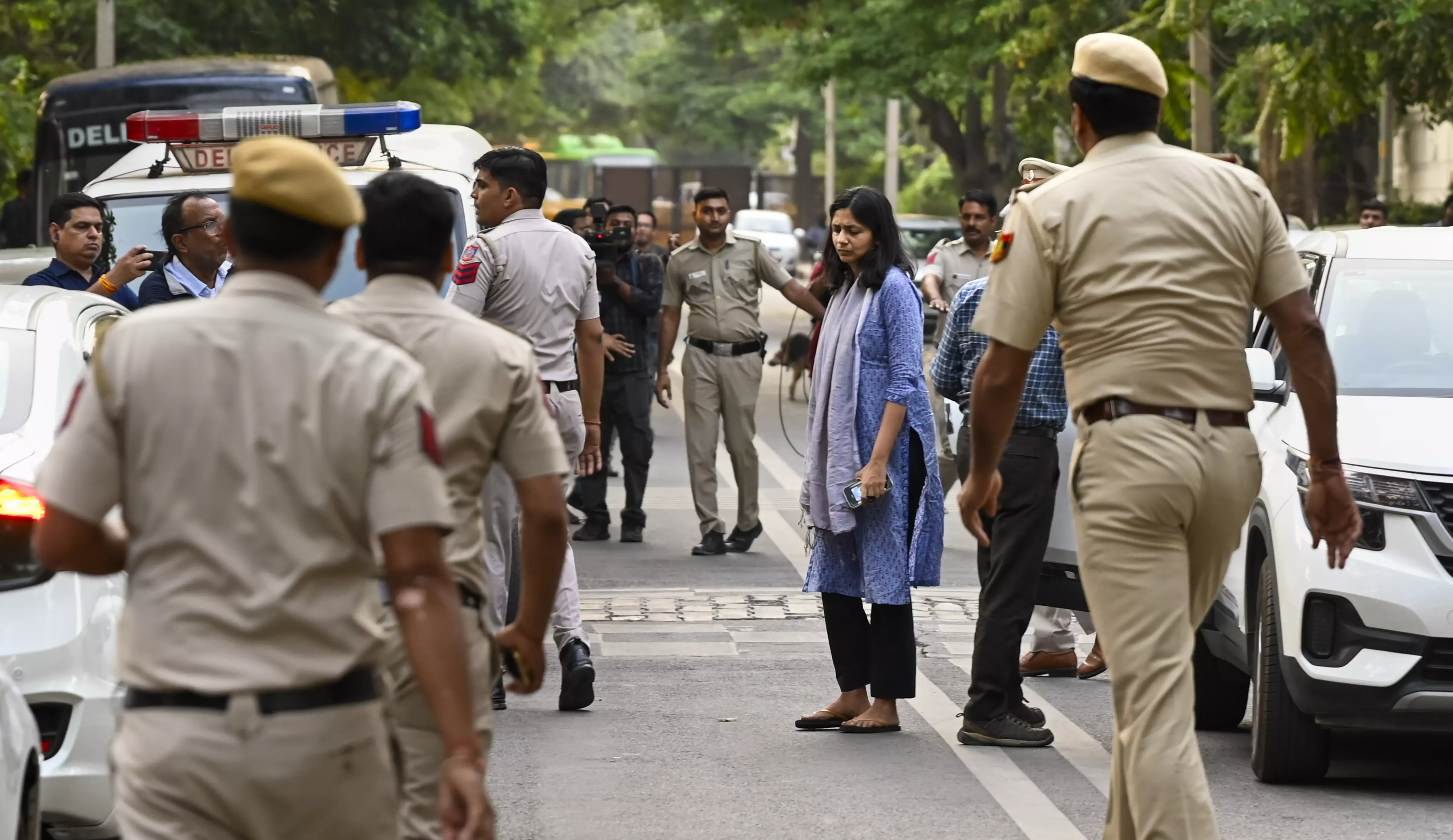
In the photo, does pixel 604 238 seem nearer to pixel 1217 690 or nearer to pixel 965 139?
pixel 1217 690

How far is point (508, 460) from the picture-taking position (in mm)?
4277

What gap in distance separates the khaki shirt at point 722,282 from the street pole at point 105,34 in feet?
47.6

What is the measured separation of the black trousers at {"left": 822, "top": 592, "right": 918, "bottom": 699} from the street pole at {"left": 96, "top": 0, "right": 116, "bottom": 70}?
19.4 meters

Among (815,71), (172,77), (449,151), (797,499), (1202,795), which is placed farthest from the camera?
(815,71)

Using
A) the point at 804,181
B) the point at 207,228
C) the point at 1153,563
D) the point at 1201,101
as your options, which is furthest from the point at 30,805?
the point at 804,181

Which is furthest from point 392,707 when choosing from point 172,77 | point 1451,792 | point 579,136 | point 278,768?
point 579,136

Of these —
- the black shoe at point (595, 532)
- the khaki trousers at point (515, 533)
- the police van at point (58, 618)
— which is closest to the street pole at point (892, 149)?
the black shoe at point (595, 532)

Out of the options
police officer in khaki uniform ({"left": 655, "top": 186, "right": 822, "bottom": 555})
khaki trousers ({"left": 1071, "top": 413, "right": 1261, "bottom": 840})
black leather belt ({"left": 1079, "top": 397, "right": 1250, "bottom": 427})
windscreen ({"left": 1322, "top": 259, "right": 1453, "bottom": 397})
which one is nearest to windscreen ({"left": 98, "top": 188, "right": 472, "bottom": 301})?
police officer in khaki uniform ({"left": 655, "top": 186, "right": 822, "bottom": 555})

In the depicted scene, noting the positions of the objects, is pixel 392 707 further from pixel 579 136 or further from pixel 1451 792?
pixel 579 136

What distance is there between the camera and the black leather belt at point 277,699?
327 centimetres

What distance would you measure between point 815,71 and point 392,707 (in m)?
28.6

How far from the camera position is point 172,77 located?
19.0 metres

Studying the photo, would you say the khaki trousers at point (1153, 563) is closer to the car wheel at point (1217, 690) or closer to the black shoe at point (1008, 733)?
the black shoe at point (1008, 733)

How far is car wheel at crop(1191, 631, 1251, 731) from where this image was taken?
7918 mm
